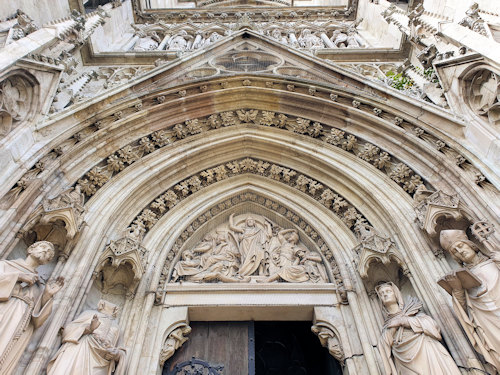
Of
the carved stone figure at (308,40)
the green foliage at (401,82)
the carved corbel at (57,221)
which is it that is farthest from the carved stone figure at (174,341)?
the carved stone figure at (308,40)

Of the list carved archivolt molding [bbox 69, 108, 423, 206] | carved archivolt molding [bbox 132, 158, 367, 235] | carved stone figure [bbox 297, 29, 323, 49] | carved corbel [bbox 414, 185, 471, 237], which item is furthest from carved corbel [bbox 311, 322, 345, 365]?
carved stone figure [bbox 297, 29, 323, 49]

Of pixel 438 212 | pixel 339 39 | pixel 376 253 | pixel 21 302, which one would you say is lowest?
pixel 21 302

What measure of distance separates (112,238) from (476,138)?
489 cm

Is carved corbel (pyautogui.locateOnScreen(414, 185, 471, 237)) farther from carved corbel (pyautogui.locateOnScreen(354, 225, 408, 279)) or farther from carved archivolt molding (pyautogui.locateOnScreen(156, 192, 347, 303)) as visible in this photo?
carved archivolt molding (pyautogui.locateOnScreen(156, 192, 347, 303))

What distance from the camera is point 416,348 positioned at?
11.1 ft

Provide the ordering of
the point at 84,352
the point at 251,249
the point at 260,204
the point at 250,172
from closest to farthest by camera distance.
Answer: the point at 84,352 → the point at 251,249 → the point at 260,204 → the point at 250,172

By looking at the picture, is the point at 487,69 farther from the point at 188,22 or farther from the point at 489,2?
the point at 188,22

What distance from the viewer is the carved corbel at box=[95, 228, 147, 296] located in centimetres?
437

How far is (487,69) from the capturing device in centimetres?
484

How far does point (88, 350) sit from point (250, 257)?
102 inches

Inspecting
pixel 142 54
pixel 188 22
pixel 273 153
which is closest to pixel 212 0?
pixel 188 22

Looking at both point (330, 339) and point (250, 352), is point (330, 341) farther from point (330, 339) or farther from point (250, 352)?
point (250, 352)

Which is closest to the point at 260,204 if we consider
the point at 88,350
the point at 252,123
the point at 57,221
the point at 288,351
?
the point at 252,123

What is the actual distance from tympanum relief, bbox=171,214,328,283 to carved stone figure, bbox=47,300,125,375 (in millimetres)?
1405
